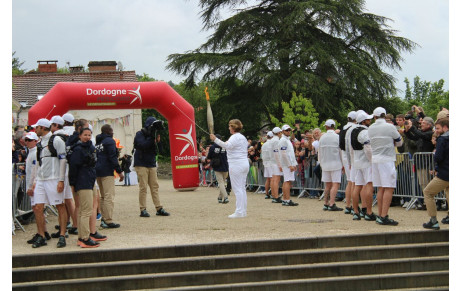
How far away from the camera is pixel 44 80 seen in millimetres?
56031

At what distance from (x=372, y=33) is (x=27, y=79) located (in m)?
31.6

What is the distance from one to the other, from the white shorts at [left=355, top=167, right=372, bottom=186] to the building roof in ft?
129

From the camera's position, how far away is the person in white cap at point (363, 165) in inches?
472

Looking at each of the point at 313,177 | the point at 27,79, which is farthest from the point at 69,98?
the point at 27,79

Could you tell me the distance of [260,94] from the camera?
39969 mm

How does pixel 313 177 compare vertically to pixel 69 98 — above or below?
below

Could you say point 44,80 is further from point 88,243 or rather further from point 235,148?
point 88,243

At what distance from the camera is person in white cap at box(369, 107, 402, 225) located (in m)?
11.3

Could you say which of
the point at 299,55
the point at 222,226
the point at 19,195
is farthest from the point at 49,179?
the point at 299,55

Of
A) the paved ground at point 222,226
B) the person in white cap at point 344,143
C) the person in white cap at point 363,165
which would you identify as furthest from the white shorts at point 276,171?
the person in white cap at point 363,165

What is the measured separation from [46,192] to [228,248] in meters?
3.14

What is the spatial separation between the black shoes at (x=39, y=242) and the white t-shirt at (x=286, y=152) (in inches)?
302

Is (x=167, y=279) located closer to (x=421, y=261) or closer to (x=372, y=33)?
(x=421, y=261)

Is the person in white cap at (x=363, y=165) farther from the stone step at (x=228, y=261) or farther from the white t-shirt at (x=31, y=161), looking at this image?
the white t-shirt at (x=31, y=161)
